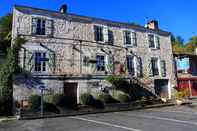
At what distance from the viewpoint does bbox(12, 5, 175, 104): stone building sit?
16953 mm

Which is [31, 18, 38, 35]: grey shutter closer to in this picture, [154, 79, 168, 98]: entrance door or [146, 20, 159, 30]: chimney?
[154, 79, 168, 98]: entrance door

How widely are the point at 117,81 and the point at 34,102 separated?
7.36 metres

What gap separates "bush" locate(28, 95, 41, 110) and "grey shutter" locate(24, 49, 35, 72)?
2.28m

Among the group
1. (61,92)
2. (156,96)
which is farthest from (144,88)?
(61,92)

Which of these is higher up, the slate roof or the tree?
the tree

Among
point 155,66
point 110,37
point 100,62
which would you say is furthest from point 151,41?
point 100,62

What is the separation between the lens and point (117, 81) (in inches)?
755

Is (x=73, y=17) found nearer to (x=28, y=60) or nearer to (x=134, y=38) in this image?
(x=28, y=60)

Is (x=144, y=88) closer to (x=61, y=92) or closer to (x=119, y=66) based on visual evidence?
(x=119, y=66)

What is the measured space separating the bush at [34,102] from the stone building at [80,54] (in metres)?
0.80

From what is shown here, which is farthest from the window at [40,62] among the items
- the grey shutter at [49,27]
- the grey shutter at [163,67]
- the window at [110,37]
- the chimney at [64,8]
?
the grey shutter at [163,67]

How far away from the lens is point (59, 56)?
1798cm

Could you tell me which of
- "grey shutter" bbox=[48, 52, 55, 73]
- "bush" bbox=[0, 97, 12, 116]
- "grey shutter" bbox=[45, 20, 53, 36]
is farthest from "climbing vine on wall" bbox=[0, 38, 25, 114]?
"grey shutter" bbox=[45, 20, 53, 36]

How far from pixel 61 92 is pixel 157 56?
1143 cm
